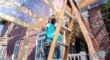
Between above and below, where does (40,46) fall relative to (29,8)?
below

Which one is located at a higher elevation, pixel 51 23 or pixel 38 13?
pixel 38 13

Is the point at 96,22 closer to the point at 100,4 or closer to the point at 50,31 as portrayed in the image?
the point at 100,4

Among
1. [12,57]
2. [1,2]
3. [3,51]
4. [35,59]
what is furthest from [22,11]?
[3,51]

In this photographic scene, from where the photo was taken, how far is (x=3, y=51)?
12969mm

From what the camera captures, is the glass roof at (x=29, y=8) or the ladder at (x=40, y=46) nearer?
→ the glass roof at (x=29, y=8)

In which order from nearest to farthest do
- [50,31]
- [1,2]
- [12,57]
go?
[50,31] → [1,2] → [12,57]

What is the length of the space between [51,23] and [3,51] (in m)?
9.02

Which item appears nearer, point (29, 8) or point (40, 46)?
point (29, 8)

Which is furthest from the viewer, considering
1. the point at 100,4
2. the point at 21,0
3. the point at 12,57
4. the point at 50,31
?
the point at 12,57

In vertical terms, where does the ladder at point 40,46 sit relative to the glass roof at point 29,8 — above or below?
below

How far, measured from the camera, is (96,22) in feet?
23.4

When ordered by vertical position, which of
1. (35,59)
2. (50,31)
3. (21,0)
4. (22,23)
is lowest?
(35,59)

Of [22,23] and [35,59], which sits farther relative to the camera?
A: [35,59]

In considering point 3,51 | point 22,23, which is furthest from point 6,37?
point 22,23
